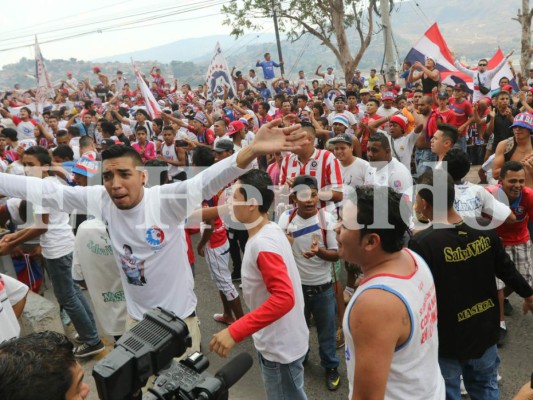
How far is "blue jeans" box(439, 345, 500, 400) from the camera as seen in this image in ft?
8.81

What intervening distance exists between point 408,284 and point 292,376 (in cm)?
129

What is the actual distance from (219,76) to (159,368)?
1288cm

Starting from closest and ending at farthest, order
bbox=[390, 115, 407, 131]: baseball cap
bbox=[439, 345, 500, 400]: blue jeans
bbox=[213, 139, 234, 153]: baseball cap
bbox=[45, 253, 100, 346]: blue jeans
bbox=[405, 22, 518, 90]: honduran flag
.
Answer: bbox=[439, 345, 500, 400]: blue jeans < bbox=[45, 253, 100, 346]: blue jeans < bbox=[213, 139, 234, 153]: baseball cap < bbox=[390, 115, 407, 131]: baseball cap < bbox=[405, 22, 518, 90]: honduran flag

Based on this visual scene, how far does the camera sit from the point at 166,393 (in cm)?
139

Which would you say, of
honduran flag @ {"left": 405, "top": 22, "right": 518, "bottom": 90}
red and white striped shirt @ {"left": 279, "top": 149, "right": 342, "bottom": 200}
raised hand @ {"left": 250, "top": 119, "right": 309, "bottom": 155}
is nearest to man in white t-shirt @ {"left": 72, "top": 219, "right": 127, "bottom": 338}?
raised hand @ {"left": 250, "top": 119, "right": 309, "bottom": 155}

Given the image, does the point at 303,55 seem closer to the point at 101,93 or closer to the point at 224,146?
the point at 101,93

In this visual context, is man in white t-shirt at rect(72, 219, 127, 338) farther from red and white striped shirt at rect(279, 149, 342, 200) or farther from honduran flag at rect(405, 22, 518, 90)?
honduran flag at rect(405, 22, 518, 90)

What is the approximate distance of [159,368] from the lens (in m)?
1.41

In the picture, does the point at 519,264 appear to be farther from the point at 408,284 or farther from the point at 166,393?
the point at 166,393

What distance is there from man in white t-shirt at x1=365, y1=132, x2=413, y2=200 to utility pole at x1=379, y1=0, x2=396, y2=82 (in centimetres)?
1173

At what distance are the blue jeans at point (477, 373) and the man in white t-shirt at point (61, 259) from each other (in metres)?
3.28

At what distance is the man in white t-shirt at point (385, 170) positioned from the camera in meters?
4.72

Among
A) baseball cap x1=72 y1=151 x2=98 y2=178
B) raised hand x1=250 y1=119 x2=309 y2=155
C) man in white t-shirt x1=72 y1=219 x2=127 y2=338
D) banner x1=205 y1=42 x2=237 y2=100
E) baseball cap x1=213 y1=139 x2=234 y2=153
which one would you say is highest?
banner x1=205 y1=42 x2=237 y2=100

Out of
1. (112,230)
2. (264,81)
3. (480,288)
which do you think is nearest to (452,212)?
(480,288)
